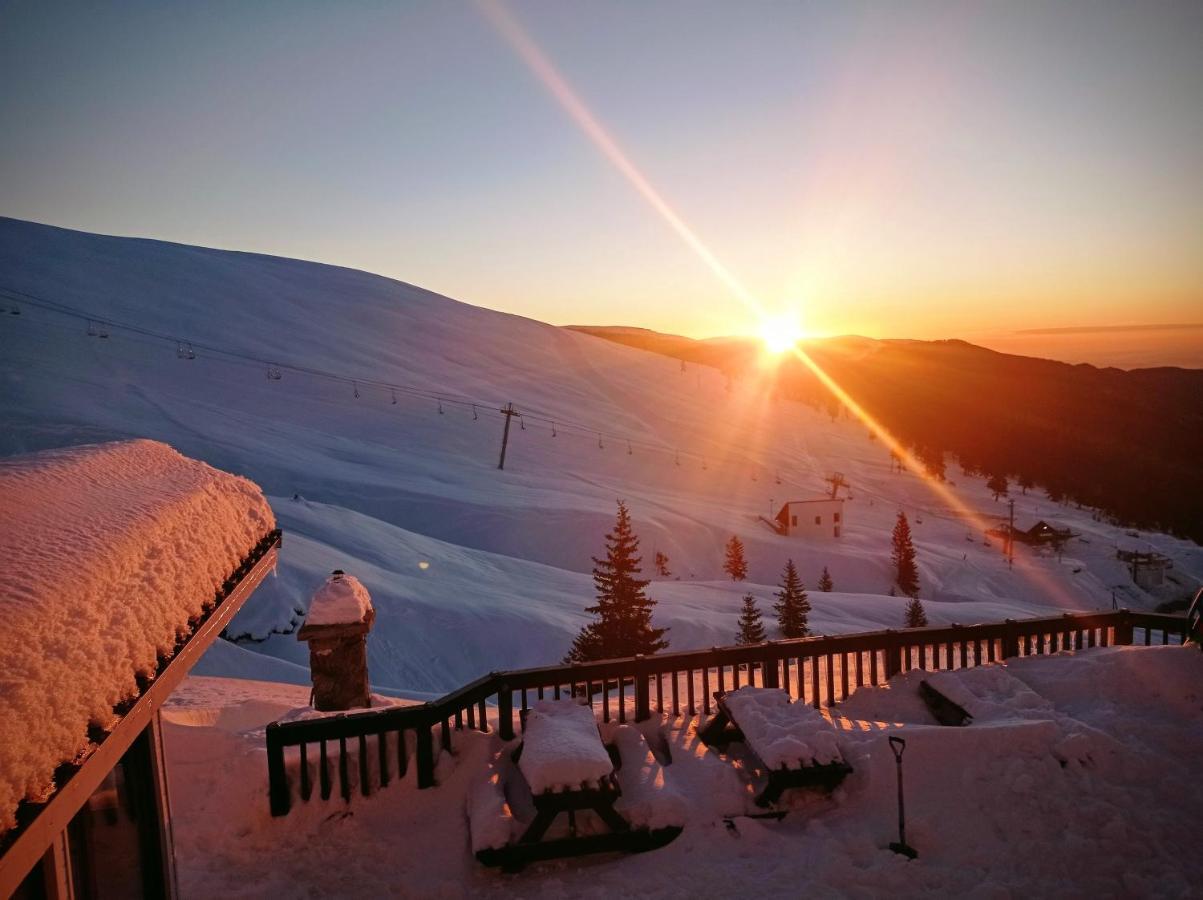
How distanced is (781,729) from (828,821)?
A: 709 mm

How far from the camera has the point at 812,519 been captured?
4741cm

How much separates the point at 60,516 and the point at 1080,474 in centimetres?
11065

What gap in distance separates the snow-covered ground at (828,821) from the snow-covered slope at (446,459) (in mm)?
8652

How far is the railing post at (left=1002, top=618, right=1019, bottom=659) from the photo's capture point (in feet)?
25.1

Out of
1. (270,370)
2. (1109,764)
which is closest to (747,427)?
(270,370)

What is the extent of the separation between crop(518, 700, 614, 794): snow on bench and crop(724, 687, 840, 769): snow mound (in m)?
1.21

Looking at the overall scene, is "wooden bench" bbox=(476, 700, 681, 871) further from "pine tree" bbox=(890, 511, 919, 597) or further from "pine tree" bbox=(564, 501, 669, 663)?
"pine tree" bbox=(890, 511, 919, 597)

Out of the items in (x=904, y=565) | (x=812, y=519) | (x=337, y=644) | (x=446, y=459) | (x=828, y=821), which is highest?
(x=337, y=644)

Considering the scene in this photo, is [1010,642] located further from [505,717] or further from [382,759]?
[382,759]

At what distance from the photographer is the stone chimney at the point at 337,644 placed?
7.09m

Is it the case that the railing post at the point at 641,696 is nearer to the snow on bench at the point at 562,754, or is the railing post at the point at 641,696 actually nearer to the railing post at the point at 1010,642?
the snow on bench at the point at 562,754

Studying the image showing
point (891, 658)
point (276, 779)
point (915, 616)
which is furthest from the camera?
point (915, 616)

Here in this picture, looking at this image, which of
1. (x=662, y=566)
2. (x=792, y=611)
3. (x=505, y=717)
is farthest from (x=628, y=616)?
(x=662, y=566)

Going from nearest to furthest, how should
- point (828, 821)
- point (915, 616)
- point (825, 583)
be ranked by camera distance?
point (828, 821) → point (915, 616) → point (825, 583)
